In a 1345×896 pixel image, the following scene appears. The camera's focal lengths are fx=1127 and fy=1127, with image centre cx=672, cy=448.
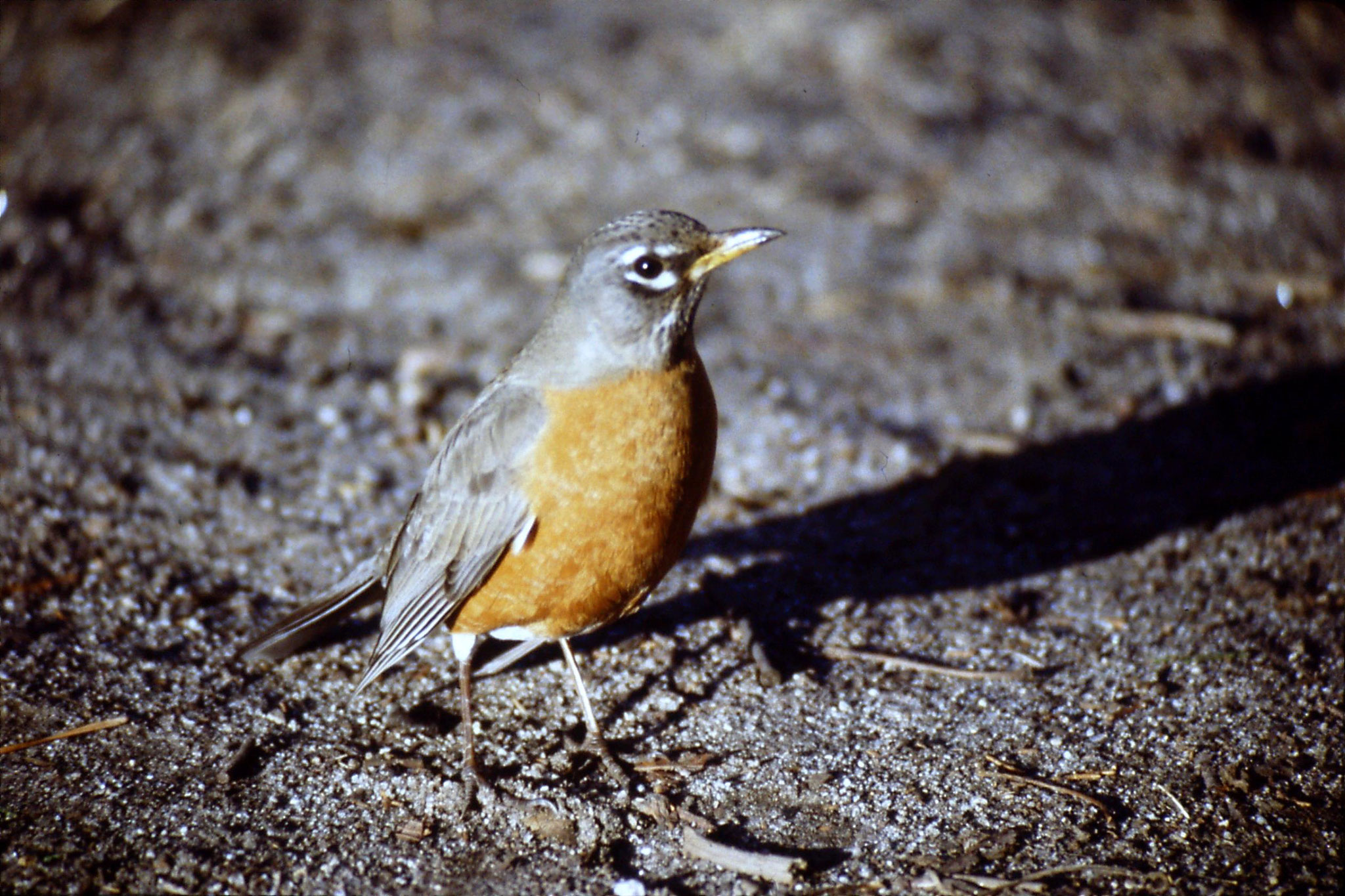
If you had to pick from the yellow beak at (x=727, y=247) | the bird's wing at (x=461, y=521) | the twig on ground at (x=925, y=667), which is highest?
the yellow beak at (x=727, y=247)

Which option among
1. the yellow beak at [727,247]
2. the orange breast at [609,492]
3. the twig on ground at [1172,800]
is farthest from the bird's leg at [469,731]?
the twig on ground at [1172,800]

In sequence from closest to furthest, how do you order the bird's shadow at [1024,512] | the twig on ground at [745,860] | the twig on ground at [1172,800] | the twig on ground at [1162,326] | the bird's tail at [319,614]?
1. the twig on ground at [745,860]
2. the twig on ground at [1172,800]
3. the bird's tail at [319,614]
4. the bird's shadow at [1024,512]
5. the twig on ground at [1162,326]

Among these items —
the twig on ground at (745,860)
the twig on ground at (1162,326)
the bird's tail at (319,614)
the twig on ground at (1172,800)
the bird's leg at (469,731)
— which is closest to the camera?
the twig on ground at (745,860)

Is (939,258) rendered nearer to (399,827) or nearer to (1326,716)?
(1326,716)

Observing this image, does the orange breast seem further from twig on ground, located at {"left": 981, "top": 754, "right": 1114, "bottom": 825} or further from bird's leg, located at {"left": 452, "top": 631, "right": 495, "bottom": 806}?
twig on ground, located at {"left": 981, "top": 754, "right": 1114, "bottom": 825}

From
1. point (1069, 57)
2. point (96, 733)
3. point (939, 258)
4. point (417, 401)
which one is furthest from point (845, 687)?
point (1069, 57)

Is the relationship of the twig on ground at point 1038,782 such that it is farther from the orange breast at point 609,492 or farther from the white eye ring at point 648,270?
the white eye ring at point 648,270

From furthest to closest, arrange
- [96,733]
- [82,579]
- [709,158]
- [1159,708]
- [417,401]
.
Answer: [709,158] < [417,401] < [82,579] < [1159,708] < [96,733]

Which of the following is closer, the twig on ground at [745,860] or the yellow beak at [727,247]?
the twig on ground at [745,860]
